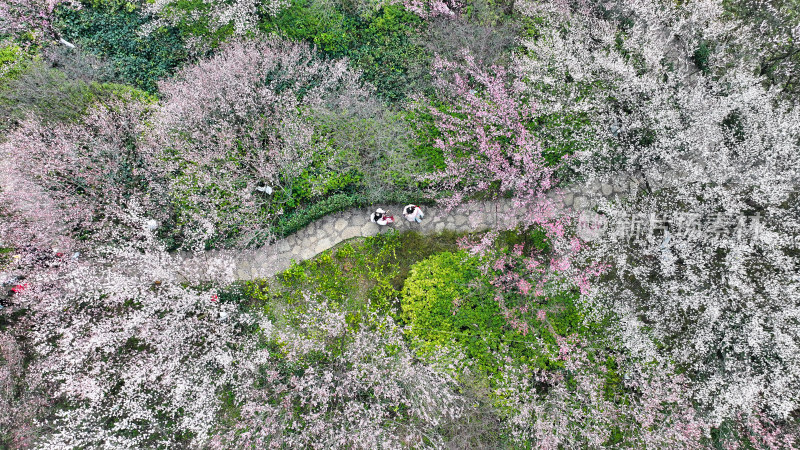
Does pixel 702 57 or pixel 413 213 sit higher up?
pixel 702 57

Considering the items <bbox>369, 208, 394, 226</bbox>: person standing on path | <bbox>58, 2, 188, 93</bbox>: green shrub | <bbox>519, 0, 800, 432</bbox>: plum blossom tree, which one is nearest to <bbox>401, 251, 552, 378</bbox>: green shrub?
<bbox>369, 208, 394, 226</bbox>: person standing on path

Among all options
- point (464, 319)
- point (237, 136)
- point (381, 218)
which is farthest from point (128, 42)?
point (464, 319)

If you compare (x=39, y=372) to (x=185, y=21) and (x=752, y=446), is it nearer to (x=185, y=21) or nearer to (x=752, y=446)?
(x=185, y=21)

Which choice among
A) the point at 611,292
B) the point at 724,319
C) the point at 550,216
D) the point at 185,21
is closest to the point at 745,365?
the point at 724,319

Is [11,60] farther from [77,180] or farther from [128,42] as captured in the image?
[77,180]

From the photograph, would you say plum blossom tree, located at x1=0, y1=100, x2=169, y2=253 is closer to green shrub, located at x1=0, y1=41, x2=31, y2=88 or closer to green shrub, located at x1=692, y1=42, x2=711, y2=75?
green shrub, located at x1=0, y1=41, x2=31, y2=88

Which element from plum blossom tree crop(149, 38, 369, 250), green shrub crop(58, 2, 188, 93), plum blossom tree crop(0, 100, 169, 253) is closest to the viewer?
plum blossom tree crop(0, 100, 169, 253)

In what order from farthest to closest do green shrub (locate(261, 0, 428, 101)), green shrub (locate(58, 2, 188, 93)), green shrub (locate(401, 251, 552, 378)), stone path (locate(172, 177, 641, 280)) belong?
green shrub (locate(58, 2, 188, 93)) → green shrub (locate(261, 0, 428, 101)) → stone path (locate(172, 177, 641, 280)) → green shrub (locate(401, 251, 552, 378))
